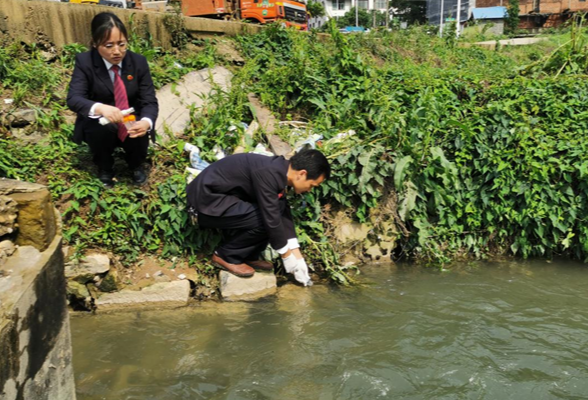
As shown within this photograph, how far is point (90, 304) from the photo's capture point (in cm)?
384

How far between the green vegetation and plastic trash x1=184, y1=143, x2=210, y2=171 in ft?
0.28

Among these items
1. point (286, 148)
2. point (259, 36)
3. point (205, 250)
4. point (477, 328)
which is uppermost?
point (259, 36)

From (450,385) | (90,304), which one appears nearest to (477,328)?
(450,385)

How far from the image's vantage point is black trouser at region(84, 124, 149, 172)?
407cm

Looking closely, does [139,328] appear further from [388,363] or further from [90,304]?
[388,363]

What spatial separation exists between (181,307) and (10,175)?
1.75 metres

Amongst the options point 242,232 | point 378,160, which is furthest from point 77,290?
point 378,160

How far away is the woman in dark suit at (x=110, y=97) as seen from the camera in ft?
12.7

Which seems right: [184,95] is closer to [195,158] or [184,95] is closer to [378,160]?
[195,158]

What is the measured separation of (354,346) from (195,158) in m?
2.28

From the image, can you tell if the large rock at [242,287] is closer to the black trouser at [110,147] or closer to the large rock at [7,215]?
the black trouser at [110,147]

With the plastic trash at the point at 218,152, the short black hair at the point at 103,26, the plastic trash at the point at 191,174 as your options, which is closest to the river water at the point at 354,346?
the plastic trash at the point at 191,174

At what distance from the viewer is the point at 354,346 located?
334 centimetres

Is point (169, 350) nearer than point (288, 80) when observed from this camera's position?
Yes
